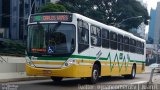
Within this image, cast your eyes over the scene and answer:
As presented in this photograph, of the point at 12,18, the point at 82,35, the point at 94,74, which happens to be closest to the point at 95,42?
the point at 94,74

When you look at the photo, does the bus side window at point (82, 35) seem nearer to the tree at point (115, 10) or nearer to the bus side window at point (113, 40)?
the bus side window at point (113, 40)

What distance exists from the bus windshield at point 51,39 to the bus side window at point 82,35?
0.47 meters

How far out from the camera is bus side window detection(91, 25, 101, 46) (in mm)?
18669

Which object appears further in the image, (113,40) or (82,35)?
(113,40)

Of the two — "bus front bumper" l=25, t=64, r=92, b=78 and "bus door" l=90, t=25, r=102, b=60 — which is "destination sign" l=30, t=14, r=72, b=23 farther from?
"bus front bumper" l=25, t=64, r=92, b=78

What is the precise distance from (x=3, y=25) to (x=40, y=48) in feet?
139

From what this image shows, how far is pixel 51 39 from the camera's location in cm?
1698

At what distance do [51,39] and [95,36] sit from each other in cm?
281

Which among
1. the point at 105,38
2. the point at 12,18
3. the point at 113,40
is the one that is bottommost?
the point at 113,40

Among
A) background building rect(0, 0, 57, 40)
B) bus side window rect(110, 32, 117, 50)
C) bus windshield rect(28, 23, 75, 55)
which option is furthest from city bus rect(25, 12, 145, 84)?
background building rect(0, 0, 57, 40)

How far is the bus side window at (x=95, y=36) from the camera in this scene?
18.7 meters

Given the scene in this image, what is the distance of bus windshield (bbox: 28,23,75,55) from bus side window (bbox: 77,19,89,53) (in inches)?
18.5

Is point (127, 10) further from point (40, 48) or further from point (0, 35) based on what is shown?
point (40, 48)

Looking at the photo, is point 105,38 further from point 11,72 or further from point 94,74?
point 11,72
